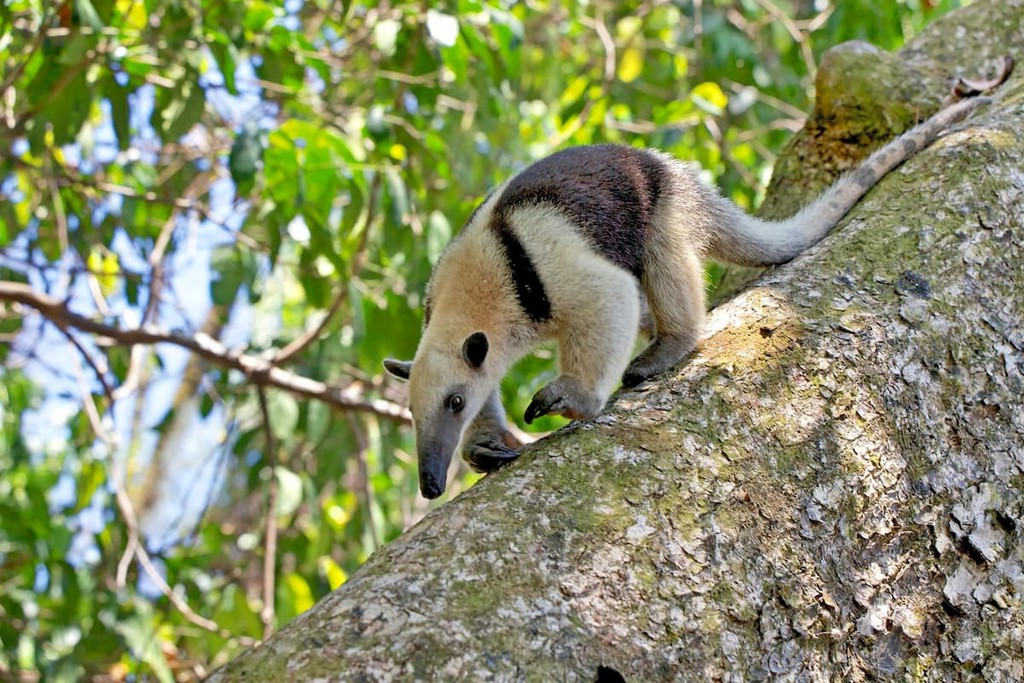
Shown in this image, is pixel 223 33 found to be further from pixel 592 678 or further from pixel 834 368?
pixel 592 678

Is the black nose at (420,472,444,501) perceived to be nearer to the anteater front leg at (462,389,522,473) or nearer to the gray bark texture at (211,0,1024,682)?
the anteater front leg at (462,389,522,473)

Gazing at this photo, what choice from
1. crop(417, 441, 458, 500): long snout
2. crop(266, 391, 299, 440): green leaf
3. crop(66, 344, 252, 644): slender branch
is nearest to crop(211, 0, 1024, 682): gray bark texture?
crop(417, 441, 458, 500): long snout

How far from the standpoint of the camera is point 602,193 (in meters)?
3.29

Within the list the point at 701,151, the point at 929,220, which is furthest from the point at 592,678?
the point at 701,151

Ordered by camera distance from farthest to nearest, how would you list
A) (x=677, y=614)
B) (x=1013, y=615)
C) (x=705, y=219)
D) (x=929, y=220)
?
(x=705, y=219), (x=929, y=220), (x=1013, y=615), (x=677, y=614)

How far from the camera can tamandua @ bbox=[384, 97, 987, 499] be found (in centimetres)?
309

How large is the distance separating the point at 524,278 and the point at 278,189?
1.60 meters

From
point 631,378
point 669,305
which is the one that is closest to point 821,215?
point 669,305

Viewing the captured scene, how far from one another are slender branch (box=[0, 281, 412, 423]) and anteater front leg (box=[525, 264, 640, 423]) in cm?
143

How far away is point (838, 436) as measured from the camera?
212cm

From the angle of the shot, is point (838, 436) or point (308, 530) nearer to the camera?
point (838, 436)

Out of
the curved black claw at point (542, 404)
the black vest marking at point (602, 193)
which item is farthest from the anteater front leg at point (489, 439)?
the black vest marking at point (602, 193)

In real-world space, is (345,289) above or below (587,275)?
below

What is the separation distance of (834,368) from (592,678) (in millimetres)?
932
